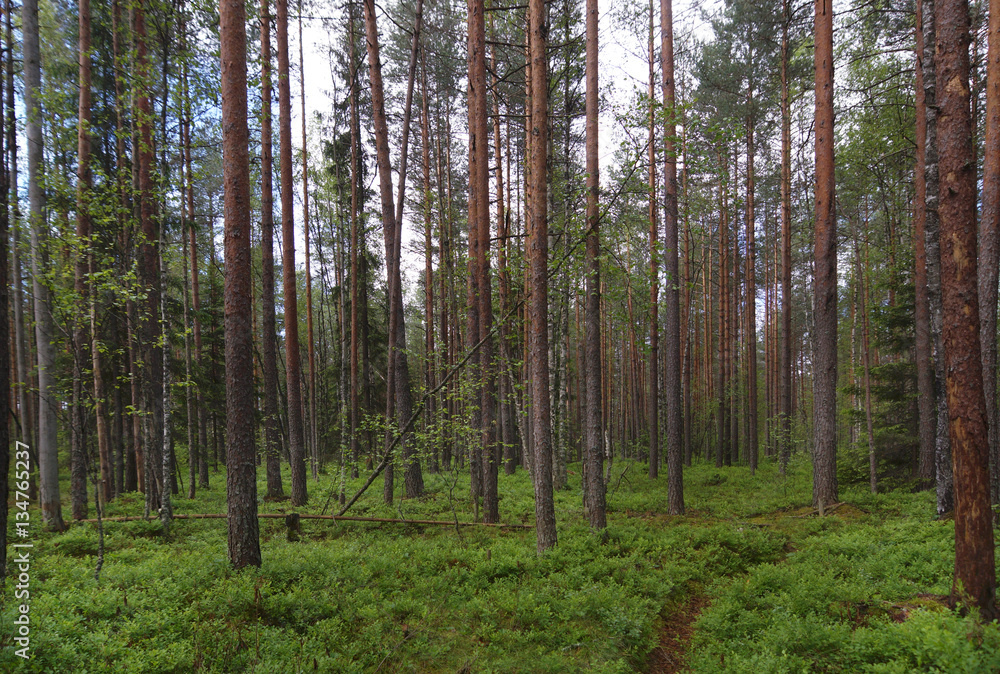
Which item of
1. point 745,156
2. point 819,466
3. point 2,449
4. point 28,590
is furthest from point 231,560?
point 745,156

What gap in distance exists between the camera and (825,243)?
9727 mm

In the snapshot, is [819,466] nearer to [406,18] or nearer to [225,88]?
[225,88]

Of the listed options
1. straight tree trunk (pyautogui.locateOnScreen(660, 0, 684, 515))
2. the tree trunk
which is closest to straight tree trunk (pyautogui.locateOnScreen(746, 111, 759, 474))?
the tree trunk

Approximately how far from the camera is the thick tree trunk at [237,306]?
19.4ft

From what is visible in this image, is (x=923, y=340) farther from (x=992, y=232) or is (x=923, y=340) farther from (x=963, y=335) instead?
(x=963, y=335)

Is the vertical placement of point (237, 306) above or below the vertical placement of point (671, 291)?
below

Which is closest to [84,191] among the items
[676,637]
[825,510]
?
[676,637]

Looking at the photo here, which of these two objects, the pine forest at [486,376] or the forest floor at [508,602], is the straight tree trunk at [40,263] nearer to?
the pine forest at [486,376]

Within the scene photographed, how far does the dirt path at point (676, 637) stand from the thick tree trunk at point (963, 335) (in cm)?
274

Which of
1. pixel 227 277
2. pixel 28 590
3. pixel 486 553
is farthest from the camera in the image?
pixel 486 553

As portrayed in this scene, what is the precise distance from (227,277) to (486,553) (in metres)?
5.50

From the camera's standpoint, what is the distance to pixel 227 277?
19.5ft

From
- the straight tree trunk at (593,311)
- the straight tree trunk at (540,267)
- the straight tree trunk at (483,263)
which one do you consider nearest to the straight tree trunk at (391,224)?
the straight tree trunk at (483,263)

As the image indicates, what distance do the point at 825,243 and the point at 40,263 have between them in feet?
47.9
